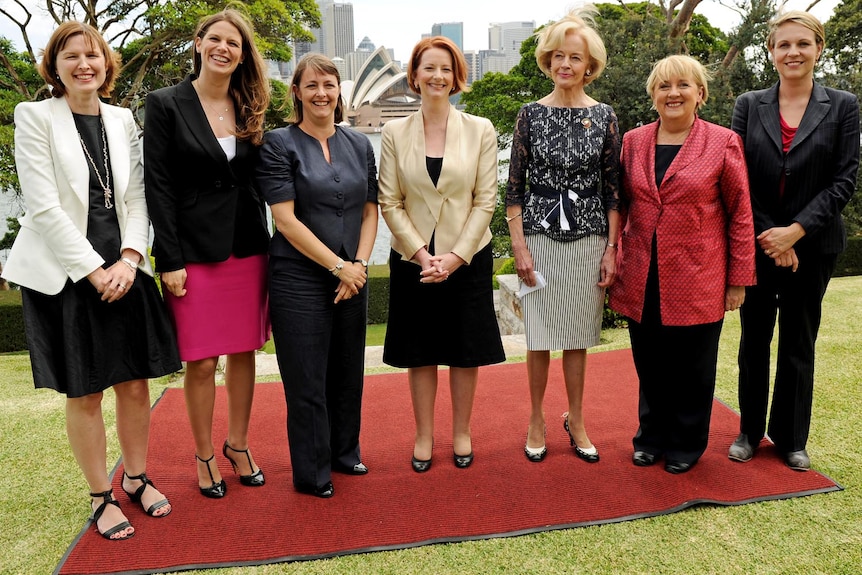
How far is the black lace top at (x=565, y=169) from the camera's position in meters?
2.98

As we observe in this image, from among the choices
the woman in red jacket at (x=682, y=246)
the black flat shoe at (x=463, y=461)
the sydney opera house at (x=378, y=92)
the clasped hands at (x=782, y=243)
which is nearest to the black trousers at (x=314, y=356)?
the black flat shoe at (x=463, y=461)

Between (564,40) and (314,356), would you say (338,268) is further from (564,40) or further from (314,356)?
(564,40)

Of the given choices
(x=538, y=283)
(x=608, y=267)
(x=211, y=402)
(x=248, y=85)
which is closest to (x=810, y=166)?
(x=608, y=267)

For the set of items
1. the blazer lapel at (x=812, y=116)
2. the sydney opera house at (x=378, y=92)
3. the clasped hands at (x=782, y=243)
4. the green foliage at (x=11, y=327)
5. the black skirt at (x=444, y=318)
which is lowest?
the green foliage at (x=11, y=327)

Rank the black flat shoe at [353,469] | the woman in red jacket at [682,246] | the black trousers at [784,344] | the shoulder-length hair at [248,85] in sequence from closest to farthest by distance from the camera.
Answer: the shoulder-length hair at [248,85]
the woman in red jacket at [682,246]
the black trousers at [784,344]
the black flat shoe at [353,469]

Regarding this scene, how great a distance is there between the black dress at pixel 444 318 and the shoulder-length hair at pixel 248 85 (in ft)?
2.69

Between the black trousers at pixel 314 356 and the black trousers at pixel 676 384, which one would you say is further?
the black trousers at pixel 676 384

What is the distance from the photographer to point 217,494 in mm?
2982

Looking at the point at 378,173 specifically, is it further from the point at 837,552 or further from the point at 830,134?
the point at 837,552

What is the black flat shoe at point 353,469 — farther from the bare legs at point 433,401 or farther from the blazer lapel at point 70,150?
the blazer lapel at point 70,150

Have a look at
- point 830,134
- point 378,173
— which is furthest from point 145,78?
point 830,134

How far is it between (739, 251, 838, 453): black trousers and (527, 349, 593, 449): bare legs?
0.78 metres

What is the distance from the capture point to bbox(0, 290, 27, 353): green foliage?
9.18m

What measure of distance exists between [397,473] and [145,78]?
11253 millimetres
